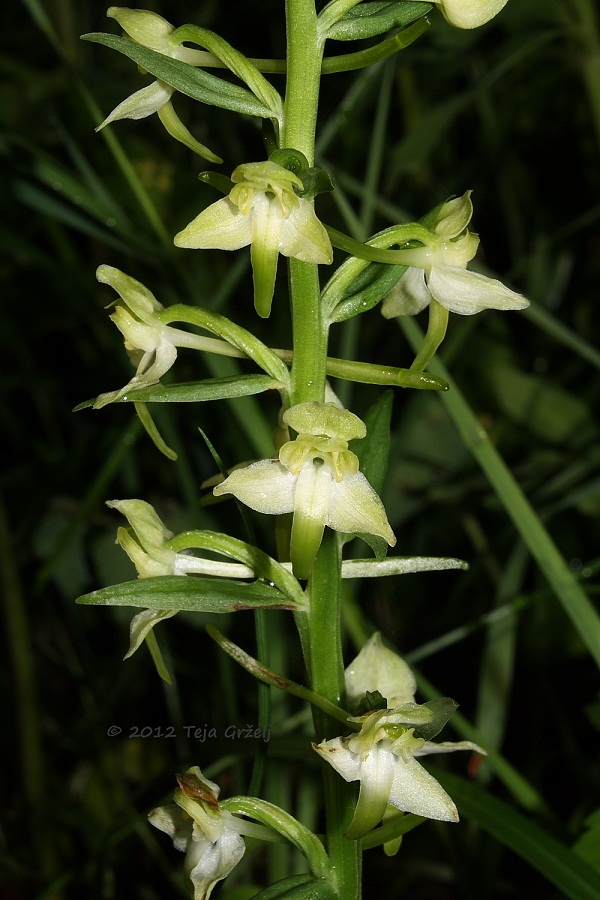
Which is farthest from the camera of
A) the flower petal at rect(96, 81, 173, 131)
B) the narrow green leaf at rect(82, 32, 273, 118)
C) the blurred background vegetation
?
the blurred background vegetation

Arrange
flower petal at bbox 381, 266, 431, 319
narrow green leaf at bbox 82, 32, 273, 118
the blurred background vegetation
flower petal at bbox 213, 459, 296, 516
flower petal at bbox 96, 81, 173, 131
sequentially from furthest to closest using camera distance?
the blurred background vegetation
flower petal at bbox 381, 266, 431, 319
flower petal at bbox 96, 81, 173, 131
flower petal at bbox 213, 459, 296, 516
narrow green leaf at bbox 82, 32, 273, 118

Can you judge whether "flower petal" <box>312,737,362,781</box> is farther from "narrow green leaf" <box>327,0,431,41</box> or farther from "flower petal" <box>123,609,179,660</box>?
"narrow green leaf" <box>327,0,431,41</box>

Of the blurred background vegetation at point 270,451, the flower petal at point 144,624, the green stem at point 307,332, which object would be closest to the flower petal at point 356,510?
the green stem at point 307,332

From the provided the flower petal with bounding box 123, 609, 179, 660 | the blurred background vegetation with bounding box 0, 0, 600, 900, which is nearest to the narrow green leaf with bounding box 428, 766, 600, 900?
the blurred background vegetation with bounding box 0, 0, 600, 900

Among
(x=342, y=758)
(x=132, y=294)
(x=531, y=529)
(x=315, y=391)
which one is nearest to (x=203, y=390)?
(x=315, y=391)

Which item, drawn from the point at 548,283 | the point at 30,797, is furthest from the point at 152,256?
the point at 548,283

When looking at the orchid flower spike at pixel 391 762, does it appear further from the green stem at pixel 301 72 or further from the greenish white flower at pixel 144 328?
the green stem at pixel 301 72

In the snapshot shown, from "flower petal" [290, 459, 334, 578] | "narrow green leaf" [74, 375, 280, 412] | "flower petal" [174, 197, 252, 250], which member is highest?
"flower petal" [174, 197, 252, 250]
